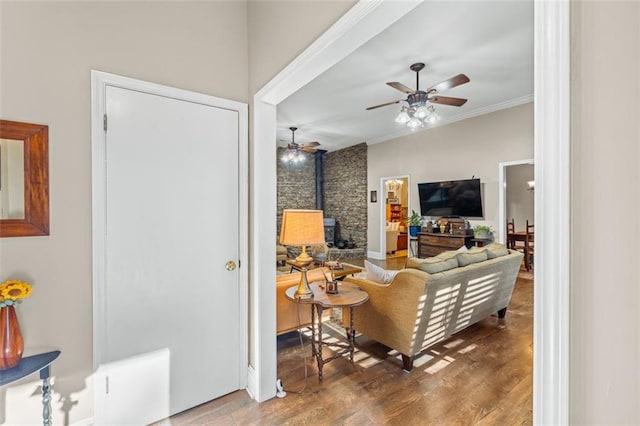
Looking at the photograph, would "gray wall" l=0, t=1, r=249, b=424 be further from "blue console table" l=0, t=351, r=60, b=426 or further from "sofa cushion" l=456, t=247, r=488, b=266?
"sofa cushion" l=456, t=247, r=488, b=266

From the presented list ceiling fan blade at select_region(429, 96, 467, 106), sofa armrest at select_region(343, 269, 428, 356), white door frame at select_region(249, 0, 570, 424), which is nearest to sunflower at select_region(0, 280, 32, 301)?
white door frame at select_region(249, 0, 570, 424)

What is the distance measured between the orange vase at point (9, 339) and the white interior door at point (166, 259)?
35 centimetres

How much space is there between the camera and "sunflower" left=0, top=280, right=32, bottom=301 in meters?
1.44

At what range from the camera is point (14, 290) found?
1.47 meters

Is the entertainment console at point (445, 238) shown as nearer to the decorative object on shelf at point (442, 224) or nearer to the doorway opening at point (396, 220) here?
the decorative object on shelf at point (442, 224)

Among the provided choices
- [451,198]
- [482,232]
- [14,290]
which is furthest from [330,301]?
[451,198]

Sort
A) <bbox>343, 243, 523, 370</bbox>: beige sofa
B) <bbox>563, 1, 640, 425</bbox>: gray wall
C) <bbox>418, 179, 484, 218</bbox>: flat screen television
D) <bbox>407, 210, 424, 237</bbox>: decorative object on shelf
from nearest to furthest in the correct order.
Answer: <bbox>563, 1, 640, 425</bbox>: gray wall → <bbox>343, 243, 523, 370</bbox>: beige sofa → <bbox>418, 179, 484, 218</bbox>: flat screen television → <bbox>407, 210, 424, 237</bbox>: decorative object on shelf

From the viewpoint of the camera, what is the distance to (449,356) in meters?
2.77

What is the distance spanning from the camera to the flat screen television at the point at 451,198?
5.54 m

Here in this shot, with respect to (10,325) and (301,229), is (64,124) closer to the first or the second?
(10,325)

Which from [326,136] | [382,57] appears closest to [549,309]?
[382,57]

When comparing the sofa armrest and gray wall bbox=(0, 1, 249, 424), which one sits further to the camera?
the sofa armrest

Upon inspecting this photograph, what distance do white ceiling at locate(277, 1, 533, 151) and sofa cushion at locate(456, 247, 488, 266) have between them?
2180mm

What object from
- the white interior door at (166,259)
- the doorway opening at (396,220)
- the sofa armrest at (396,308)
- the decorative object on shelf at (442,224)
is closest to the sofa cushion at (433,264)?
the sofa armrest at (396,308)
